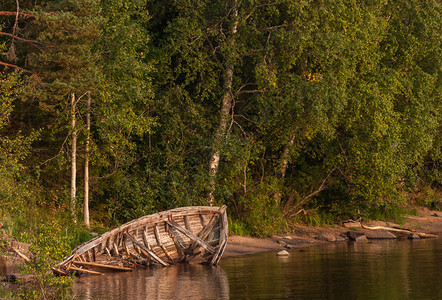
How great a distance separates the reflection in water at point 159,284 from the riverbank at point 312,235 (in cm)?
469

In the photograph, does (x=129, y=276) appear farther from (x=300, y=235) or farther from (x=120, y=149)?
(x=300, y=235)

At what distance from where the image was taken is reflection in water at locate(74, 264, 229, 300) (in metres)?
16.9

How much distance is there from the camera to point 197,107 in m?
28.3

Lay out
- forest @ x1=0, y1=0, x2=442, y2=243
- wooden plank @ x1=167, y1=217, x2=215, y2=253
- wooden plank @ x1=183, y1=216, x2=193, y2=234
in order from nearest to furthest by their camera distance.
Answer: wooden plank @ x1=167, y1=217, x2=215, y2=253
wooden plank @ x1=183, y1=216, x2=193, y2=234
forest @ x1=0, y1=0, x2=442, y2=243

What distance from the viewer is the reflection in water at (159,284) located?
16.9 m

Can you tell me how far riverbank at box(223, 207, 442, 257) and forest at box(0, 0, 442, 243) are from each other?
0.68 m

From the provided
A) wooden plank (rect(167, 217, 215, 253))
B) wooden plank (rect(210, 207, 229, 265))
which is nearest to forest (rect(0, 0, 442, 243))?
wooden plank (rect(167, 217, 215, 253))

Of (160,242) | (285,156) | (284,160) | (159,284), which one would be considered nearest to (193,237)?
(160,242)

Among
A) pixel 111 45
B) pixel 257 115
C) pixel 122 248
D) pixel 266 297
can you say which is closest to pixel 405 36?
pixel 257 115

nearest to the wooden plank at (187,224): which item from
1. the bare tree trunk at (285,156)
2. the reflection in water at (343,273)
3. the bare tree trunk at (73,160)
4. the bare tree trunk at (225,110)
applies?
the reflection in water at (343,273)

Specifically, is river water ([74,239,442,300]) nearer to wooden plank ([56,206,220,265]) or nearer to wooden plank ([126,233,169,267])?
wooden plank ([126,233,169,267])

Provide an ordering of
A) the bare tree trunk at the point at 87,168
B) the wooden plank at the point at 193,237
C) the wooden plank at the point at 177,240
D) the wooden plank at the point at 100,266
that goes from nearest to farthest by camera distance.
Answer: the wooden plank at the point at 100,266 → the wooden plank at the point at 193,237 → the wooden plank at the point at 177,240 → the bare tree trunk at the point at 87,168

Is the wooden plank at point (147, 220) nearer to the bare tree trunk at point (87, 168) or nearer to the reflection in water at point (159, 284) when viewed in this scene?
the reflection in water at point (159, 284)

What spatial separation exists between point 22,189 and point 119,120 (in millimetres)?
4717
